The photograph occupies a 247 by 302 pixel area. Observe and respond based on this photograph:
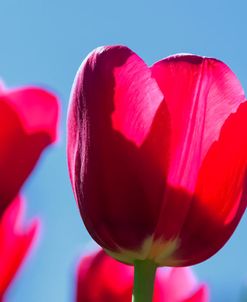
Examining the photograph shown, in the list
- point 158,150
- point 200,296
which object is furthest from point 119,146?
point 200,296

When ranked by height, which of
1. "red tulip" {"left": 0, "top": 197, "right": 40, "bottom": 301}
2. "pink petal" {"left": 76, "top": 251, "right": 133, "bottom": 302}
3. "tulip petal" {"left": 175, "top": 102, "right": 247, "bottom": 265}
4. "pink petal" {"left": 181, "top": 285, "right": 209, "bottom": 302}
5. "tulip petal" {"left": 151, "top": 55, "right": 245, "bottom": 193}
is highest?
"tulip petal" {"left": 151, "top": 55, "right": 245, "bottom": 193}

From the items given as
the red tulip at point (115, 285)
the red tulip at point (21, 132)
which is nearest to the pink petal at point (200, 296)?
the red tulip at point (115, 285)

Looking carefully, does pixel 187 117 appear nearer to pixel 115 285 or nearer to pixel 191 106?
pixel 191 106

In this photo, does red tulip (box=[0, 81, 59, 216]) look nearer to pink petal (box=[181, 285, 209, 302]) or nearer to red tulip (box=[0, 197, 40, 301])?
red tulip (box=[0, 197, 40, 301])

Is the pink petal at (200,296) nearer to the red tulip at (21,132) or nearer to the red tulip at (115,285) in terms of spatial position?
the red tulip at (115,285)

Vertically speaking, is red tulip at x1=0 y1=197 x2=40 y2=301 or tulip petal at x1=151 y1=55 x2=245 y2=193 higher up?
tulip petal at x1=151 y1=55 x2=245 y2=193

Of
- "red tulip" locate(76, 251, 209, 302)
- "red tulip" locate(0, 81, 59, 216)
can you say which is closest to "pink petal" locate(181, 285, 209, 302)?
"red tulip" locate(76, 251, 209, 302)

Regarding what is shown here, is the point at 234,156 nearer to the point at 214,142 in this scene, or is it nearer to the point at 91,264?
the point at 214,142
